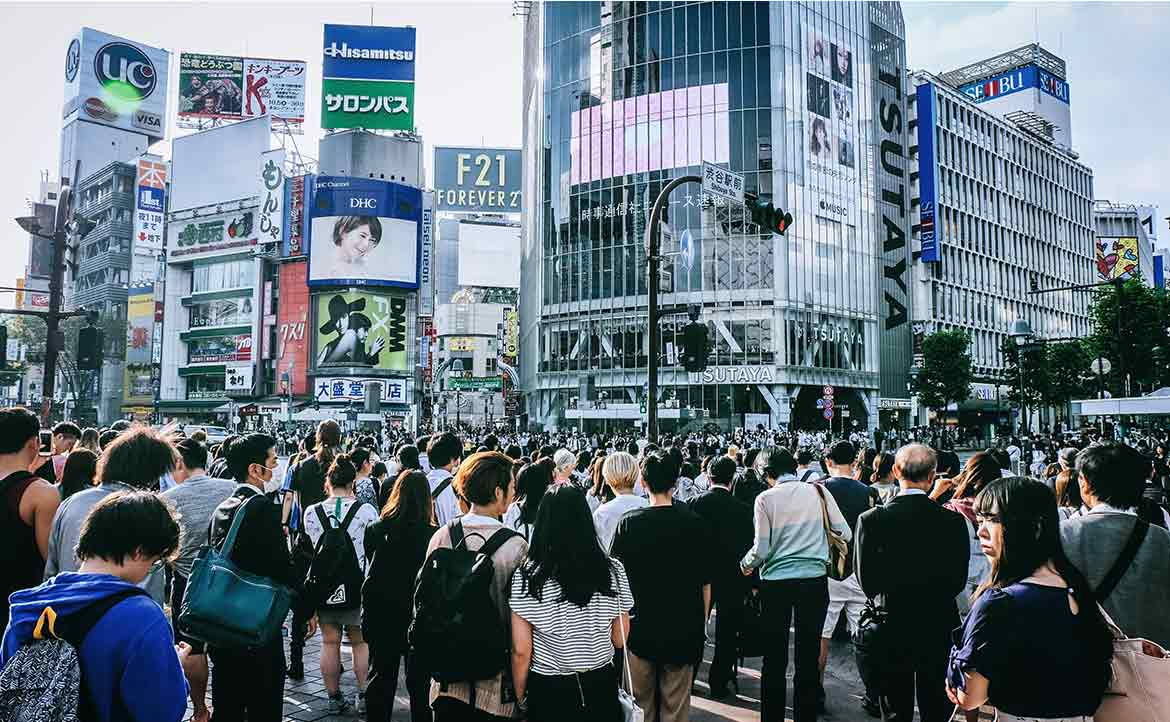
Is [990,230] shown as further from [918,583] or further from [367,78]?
[918,583]

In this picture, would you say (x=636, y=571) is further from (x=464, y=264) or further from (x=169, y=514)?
(x=464, y=264)

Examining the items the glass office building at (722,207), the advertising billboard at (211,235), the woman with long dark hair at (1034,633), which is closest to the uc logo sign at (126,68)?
the advertising billboard at (211,235)

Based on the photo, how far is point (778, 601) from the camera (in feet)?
18.6

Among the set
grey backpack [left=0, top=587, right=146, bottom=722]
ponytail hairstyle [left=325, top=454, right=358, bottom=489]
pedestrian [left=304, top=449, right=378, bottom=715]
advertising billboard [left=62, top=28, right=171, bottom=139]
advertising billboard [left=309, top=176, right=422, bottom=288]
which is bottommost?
pedestrian [left=304, top=449, right=378, bottom=715]

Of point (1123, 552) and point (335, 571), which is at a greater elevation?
point (1123, 552)

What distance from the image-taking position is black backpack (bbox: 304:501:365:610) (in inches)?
224

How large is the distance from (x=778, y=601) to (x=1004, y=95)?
102 metres

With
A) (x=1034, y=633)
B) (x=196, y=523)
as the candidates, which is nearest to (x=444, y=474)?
(x=196, y=523)

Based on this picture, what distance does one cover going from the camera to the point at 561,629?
3.47 meters

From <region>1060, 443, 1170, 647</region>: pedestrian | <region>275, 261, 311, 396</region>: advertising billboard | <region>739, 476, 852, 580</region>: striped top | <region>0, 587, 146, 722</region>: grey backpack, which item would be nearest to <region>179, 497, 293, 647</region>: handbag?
<region>0, 587, 146, 722</region>: grey backpack

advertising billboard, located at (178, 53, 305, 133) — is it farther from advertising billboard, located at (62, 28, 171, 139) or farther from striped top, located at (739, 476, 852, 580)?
striped top, located at (739, 476, 852, 580)

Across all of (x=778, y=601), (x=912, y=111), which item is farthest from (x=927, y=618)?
(x=912, y=111)

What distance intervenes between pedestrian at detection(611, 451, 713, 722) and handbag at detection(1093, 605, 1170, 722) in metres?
2.13

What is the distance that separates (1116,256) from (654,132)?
6906 cm
